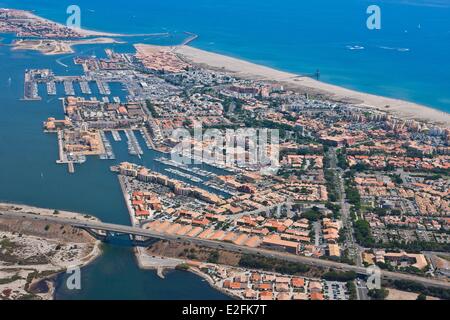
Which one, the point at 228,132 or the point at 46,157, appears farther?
the point at 228,132

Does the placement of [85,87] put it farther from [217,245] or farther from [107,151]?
[217,245]

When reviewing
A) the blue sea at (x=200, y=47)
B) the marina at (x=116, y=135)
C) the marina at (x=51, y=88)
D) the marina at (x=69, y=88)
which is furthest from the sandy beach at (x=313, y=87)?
the marina at (x=116, y=135)

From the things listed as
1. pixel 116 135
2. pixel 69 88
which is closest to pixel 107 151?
pixel 116 135
